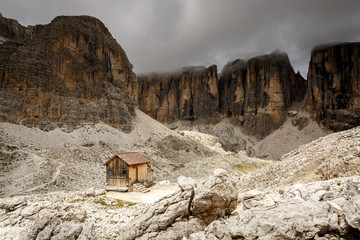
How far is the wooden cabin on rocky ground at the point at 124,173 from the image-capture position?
2697 centimetres

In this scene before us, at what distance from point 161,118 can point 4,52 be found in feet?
314

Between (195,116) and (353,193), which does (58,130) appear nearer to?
(353,193)

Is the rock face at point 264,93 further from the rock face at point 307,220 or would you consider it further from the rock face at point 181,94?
the rock face at point 307,220

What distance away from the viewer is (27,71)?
55375 millimetres

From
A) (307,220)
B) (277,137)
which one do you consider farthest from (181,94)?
(307,220)

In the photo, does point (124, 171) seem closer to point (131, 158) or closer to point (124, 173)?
point (124, 173)

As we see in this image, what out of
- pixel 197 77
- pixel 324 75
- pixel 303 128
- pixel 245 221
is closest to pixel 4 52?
pixel 245 221

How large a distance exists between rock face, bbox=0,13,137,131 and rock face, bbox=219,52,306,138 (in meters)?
71.0

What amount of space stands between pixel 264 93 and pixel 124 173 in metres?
108

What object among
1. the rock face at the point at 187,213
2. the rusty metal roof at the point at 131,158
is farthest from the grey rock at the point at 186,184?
the rusty metal roof at the point at 131,158

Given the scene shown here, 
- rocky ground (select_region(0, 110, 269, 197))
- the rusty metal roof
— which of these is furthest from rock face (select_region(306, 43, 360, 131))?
the rusty metal roof

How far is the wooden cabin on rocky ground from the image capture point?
1062 inches

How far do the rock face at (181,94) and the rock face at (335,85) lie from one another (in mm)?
54095

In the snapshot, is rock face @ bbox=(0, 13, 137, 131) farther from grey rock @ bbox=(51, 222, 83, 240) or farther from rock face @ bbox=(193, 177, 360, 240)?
rock face @ bbox=(193, 177, 360, 240)
